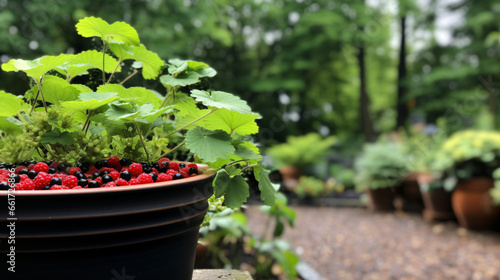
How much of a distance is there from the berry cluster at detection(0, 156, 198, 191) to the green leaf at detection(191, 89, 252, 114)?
162 millimetres

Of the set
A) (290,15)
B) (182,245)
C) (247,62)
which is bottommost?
(182,245)

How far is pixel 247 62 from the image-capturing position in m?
12.3

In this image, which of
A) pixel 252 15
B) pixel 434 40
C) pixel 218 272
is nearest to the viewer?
pixel 218 272

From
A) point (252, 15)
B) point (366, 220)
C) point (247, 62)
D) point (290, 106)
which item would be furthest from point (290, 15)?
point (366, 220)

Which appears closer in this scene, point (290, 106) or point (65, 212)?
point (65, 212)

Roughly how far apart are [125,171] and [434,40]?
41.1ft

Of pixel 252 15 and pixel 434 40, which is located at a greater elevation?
pixel 252 15

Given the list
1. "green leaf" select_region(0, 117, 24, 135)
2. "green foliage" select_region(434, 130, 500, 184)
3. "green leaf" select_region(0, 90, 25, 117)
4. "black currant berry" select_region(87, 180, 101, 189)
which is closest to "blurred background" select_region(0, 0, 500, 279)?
"green foliage" select_region(434, 130, 500, 184)

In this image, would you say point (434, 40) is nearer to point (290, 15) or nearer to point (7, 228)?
point (290, 15)

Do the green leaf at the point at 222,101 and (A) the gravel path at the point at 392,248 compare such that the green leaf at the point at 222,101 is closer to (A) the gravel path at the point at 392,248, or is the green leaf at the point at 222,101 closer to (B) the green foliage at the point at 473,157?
(A) the gravel path at the point at 392,248

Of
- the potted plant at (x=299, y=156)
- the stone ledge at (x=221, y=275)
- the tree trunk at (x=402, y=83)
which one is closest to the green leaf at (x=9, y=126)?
the stone ledge at (x=221, y=275)

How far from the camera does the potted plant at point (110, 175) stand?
555 millimetres

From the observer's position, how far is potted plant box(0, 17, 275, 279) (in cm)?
55

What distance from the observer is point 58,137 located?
0.73m
